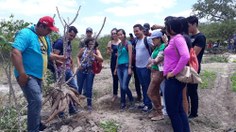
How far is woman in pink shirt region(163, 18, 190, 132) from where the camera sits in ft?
14.7

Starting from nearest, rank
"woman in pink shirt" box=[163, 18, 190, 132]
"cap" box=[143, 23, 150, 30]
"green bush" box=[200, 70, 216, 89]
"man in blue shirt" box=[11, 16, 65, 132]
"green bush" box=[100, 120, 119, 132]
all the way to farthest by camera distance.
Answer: "man in blue shirt" box=[11, 16, 65, 132] < "woman in pink shirt" box=[163, 18, 190, 132] < "green bush" box=[100, 120, 119, 132] < "cap" box=[143, 23, 150, 30] < "green bush" box=[200, 70, 216, 89]

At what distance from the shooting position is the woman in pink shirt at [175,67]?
4.49 m

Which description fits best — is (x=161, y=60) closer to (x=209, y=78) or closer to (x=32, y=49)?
(x=32, y=49)

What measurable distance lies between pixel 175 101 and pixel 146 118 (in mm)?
1502

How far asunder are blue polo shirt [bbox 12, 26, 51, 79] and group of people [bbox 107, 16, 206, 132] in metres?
1.65

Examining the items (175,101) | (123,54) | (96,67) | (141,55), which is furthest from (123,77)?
(175,101)

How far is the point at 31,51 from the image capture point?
4527 millimetres

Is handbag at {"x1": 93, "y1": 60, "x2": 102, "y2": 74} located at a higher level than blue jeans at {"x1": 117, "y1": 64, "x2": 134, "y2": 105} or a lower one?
higher

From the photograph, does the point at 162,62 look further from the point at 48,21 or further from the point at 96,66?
the point at 48,21

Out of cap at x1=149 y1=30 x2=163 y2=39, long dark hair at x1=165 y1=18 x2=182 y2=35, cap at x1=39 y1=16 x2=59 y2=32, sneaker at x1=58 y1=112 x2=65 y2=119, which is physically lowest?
sneaker at x1=58 y1=112 x2=65 y2=119

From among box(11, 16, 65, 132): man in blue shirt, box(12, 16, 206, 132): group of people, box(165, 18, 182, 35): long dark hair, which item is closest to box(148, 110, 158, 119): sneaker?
box(12, 16, 206, 132): group of people

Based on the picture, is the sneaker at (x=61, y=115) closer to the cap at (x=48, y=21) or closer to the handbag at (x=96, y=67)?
the handbag at (x=96, y=67)

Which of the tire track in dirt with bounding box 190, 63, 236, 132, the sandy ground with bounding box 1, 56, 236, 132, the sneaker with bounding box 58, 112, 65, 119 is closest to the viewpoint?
the sandy ground with bounding box 1, 56, 236, 132

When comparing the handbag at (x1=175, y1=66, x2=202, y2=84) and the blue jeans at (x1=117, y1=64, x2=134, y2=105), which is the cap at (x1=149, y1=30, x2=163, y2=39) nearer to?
the handbag at (x1=175, y1=66, x2=202, y2=84)
